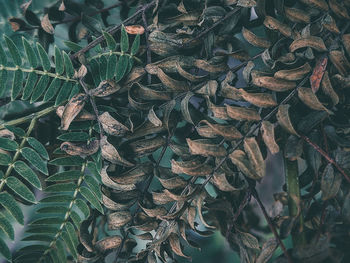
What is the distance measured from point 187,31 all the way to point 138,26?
0.30 feet

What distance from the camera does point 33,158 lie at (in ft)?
1.92

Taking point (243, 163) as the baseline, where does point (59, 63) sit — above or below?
above

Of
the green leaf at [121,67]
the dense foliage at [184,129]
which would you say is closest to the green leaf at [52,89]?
the dense foliage at [184,129]

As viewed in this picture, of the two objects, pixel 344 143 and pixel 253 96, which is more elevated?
pixel 253 96

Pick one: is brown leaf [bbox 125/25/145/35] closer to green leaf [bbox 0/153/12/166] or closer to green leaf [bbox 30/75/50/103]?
green leaf [bbox 30/75/50/103]

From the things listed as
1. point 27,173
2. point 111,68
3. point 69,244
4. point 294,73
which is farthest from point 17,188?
point 294,73

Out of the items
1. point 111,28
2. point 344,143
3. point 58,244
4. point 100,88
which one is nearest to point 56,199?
point 58,244

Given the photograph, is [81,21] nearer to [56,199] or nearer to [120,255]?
[56,199]

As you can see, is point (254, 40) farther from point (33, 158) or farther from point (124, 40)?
point (33, 158)

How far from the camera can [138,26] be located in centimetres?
63

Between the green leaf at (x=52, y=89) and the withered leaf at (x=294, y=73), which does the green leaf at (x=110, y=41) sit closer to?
the green leaf at (x=52, y=89)

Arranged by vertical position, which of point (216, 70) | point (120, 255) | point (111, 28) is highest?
point (111, 28)

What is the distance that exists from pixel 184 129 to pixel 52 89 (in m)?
0.24

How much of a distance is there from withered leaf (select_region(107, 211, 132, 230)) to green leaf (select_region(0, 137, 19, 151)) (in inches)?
7.5
